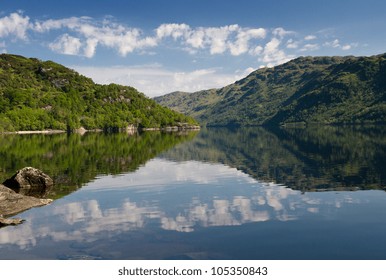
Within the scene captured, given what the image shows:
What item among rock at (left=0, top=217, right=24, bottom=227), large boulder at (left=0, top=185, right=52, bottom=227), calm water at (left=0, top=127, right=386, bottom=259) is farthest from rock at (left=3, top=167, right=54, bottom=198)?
rock at (left=0, top=217, right=24, bottom=227)

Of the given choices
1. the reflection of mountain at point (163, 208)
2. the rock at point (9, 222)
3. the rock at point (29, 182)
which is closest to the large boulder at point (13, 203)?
the reflection of mountain at point (163, 208)

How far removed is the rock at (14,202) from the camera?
40766 mm

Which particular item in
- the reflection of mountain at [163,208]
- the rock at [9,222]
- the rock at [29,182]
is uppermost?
the rock at [29,182]

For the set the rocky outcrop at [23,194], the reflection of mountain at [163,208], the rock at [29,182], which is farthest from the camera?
the rock at [29,182]

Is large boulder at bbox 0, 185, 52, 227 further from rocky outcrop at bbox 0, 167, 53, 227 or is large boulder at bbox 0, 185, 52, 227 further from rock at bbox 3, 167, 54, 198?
rock at bbox 3, 167, 54, 198

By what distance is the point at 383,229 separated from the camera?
33875mm

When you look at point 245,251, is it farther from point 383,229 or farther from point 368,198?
point 368,198

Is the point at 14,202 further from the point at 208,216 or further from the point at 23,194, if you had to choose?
the point at 208,216

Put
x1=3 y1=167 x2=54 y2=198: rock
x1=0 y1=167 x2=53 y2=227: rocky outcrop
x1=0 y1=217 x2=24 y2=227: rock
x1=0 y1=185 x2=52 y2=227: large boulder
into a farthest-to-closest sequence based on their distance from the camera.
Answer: x1=3 y1=167 x2=54 y2=198: rock < x1=0 y1=185 x2=52 y2=227: large boulder < x1=0 y1=167 x2=53 y2=227: rocky outcrop < x1=0 y1=217 x2=24 y2=227: rock

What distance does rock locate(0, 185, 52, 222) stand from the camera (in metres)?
40.8

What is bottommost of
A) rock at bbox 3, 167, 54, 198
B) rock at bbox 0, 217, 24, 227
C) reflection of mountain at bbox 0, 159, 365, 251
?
reflection of mountain at bbox 0, 159, 365, 251

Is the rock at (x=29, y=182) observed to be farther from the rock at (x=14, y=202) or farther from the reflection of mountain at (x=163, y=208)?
the rock at (x=14, y=202)
